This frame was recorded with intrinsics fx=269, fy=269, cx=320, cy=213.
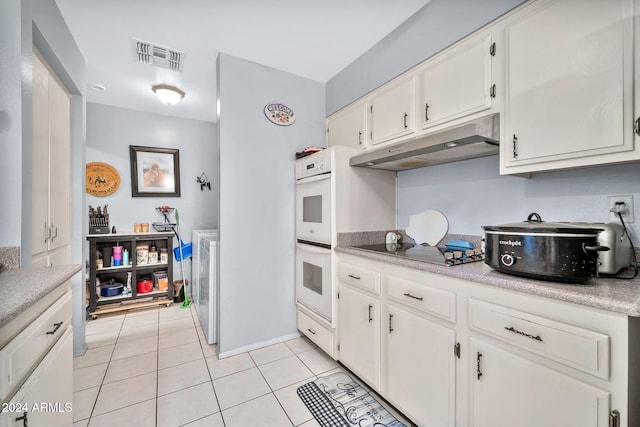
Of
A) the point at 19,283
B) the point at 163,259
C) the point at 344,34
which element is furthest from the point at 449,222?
the point at 163,259

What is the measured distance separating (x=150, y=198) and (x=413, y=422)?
376 cm

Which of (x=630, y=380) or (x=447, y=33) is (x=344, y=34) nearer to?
(x=447, y=33)

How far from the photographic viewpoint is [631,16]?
1006 mm

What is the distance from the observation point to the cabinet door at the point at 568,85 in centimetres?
104

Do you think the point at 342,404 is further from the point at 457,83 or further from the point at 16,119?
the point at 16,119

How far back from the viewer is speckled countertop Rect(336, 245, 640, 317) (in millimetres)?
806

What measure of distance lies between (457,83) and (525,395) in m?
1.56

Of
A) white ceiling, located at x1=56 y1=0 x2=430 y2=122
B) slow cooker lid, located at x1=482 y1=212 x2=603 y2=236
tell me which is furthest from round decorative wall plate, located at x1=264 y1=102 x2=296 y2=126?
slow cooker lid, located at x1=482 y1=212 x2=603 y2=236

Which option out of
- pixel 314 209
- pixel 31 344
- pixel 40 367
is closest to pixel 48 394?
pixel 40 367

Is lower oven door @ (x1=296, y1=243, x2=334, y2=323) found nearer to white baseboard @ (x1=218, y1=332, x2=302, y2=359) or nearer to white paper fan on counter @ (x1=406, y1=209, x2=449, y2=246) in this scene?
white baseboard @ (x1=218, y1=332, x2=302, y2=359)

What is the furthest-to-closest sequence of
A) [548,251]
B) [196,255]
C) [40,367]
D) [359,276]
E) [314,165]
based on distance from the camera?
1. [196,255]
2. [314,165]
3. [359,276]
4. [548,251]
5. [40,367]

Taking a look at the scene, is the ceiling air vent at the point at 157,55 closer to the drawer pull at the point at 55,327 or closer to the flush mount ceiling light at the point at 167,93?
the flush mount ceiling light at the point at 167,93

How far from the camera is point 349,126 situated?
2.42 metres

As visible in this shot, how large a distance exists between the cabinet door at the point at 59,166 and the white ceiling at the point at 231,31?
52cm
